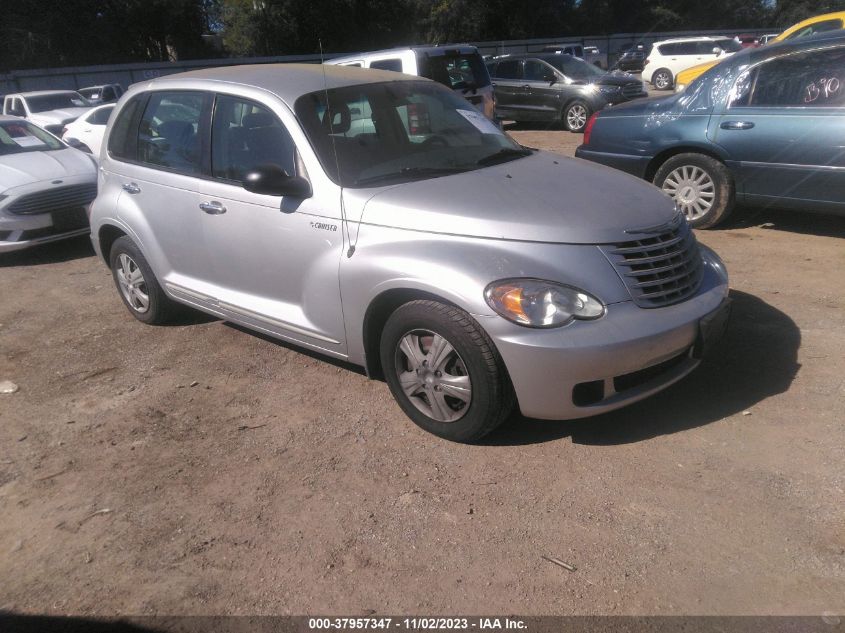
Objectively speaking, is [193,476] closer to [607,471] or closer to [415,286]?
[415,286]

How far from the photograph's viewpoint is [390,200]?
12.0 feet

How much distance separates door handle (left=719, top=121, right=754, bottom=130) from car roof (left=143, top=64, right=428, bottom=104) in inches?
124

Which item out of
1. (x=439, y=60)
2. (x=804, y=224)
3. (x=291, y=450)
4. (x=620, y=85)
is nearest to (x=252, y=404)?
(x=291, y=450)

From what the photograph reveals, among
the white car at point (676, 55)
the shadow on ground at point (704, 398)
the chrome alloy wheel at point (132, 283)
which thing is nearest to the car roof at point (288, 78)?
the chrome alloy wheel at point (132, 283)

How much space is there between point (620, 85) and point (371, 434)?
14.2m

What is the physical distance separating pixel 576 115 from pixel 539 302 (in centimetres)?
1342

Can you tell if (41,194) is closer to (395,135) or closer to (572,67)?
(395,135)

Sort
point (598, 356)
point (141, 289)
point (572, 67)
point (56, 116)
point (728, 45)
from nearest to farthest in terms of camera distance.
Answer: point (598, 356) → point (141, 289) → point (56, 116) → point (572, 67) → point (728, 45)

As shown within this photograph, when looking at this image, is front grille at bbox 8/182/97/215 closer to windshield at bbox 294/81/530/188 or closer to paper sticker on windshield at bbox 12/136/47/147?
paper sticker on windshield at bbox 12/136/47/147

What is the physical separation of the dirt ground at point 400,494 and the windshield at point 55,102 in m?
13.6

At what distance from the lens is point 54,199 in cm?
766

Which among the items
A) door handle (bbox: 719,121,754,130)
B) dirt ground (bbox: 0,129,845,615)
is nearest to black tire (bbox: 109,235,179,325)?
dirt ground (bbox: 0,129,845,615)

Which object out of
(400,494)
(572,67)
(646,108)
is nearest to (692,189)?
(646,108)

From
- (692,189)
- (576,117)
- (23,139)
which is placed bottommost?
(576,117)
